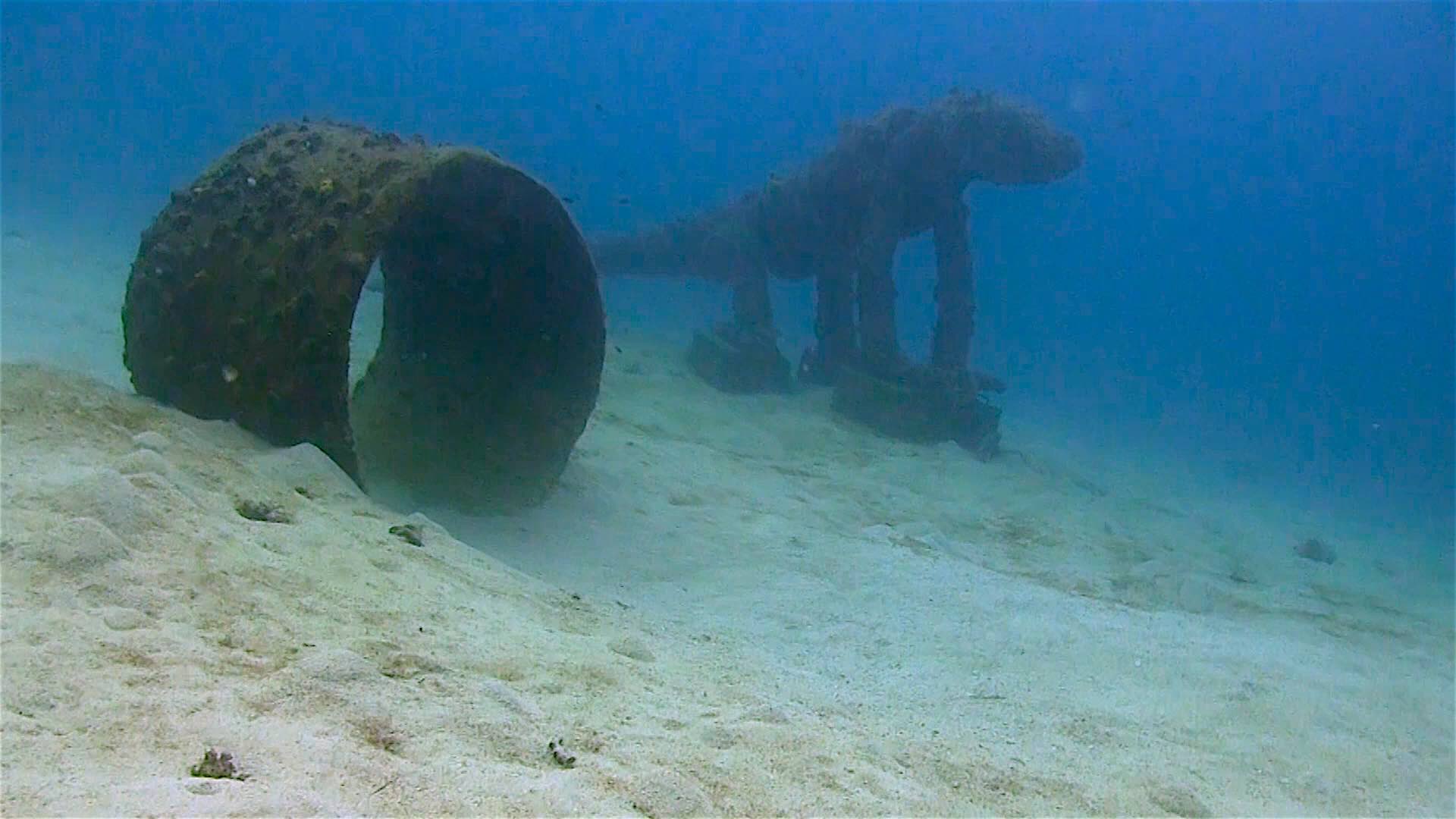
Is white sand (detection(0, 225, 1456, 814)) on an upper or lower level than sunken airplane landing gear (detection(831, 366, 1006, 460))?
lower

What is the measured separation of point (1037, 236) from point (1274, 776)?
10749cm

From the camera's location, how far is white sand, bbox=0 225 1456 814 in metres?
1.91

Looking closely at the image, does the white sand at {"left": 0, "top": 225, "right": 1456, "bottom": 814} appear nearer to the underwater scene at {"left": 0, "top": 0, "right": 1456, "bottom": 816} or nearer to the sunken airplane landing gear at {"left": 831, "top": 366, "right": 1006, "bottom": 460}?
the underwater scene at {"left": 0, "top": 0, "right": 1456, "bottom": 816}

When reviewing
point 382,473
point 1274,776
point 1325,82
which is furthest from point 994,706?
point 1325,82

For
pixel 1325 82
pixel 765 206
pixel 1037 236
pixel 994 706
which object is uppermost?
pixel 1325 82

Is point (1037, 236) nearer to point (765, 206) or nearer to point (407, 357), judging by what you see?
point (765, 206)

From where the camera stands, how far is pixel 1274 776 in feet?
10.2

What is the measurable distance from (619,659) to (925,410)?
8.23 meters

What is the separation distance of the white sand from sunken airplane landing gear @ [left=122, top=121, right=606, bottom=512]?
36cm

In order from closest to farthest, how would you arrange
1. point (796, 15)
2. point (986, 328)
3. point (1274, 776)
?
point (1274, 776) < point (986, 328) < point (796, 15)

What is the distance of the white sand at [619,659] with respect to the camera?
6.27 ft

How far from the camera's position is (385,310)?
5.82 m

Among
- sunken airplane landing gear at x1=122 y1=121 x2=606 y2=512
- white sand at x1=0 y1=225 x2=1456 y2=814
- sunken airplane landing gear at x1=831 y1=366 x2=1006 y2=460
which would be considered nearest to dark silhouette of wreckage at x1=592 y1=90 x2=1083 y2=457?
sunken airplane landing gear at x1=831 y1=366 x2=1006 y2=460

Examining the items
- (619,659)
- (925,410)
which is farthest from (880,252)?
(619,659)
